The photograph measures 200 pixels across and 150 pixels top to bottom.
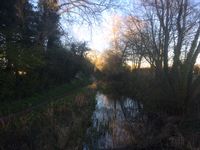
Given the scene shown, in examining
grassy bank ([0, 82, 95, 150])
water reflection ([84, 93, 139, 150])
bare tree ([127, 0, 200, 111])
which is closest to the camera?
grassy bank ([0, 82, 95, 150])

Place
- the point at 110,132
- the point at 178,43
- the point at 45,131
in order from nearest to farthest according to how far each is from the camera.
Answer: the point at 45,131, the point at 110,132, the point at 178,43

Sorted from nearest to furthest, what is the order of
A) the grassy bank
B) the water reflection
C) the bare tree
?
the grassy bank, the water reflection, the bare tree

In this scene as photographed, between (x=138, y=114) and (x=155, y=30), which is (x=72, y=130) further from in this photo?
(x=155, y=30)

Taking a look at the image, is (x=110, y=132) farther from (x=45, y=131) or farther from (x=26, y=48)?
(x=26, y=48)

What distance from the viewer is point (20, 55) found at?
18094 millimetres

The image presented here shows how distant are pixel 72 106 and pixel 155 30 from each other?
9276mm

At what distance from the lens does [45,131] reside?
11.5m

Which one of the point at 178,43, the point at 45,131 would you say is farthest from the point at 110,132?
the point at 178,43

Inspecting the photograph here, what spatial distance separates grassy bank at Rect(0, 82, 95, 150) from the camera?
995 cm

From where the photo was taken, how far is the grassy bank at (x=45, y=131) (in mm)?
9953

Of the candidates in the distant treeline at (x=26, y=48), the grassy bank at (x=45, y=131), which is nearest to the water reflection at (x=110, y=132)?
the grassy bank at (x=45, y=131)

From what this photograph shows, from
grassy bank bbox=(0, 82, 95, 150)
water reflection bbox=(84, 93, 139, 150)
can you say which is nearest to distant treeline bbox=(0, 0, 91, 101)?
grassy bank bbox=(0, 82, 95, 150)

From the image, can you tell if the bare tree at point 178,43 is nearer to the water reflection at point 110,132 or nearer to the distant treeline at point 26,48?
the water reflection at point 110,132

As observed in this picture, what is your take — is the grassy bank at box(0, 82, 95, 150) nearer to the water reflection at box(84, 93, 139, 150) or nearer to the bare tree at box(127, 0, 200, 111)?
the water reflection at box(84, 93, 139, 150)
